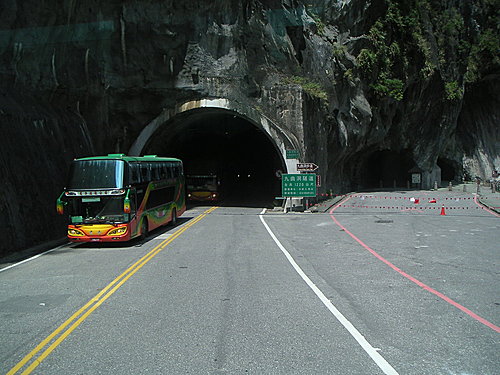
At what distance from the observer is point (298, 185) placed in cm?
2650

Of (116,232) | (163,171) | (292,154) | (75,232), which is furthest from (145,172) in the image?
(292,154)

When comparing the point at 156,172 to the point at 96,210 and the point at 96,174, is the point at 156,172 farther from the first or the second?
the point at 96,210

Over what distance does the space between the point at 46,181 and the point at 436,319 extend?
16053mm

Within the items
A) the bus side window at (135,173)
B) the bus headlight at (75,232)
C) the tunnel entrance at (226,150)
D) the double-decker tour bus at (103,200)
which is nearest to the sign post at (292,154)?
the tunnel entrance at (226,150)

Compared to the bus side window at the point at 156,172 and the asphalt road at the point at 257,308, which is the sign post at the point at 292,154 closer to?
the bus side window at the point at 156,172

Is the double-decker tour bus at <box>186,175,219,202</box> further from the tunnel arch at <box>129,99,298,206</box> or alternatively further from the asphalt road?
the asphalt road

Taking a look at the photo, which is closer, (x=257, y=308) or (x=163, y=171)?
(x=257, y=308)

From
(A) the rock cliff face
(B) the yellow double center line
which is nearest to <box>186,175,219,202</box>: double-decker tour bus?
(A) the rock cliff face

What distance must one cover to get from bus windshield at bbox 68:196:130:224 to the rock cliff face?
2.16 meters

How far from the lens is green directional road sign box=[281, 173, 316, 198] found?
1042 inches

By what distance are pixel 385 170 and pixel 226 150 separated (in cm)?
2094

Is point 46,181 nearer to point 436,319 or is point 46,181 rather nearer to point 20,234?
point 20,234

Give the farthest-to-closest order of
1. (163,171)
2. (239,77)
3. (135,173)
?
(239,77) < (163,171) < (135,173)

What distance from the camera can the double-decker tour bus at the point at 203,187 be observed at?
3391 cm
